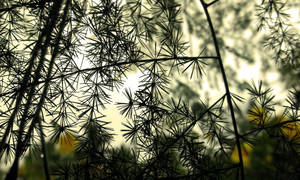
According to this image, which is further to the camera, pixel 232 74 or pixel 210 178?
pixel 232 74

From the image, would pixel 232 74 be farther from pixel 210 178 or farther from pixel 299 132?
pixel 210 178

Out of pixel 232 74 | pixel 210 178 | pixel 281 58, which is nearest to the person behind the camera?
pixel 210 178

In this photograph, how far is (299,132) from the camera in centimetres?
67

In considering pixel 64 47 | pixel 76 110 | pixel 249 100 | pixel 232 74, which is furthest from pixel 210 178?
pixel 232 74

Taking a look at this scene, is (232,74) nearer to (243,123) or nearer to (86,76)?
(243,123)

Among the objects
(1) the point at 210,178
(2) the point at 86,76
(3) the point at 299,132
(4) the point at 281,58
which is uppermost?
(4) the point at 281,58

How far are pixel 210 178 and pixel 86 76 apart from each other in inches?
14.0

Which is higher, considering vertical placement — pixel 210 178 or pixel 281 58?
pixel 281 58

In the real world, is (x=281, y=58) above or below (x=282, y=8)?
below

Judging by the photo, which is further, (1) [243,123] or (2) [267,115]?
(1) [243,123]

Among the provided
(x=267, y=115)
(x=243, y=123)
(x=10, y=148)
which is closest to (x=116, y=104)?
(x=10, y=148)

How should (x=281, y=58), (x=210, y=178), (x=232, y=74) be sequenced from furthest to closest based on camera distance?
(x=232, y=74) < (x=281, y=58) < (x=210, y=178)

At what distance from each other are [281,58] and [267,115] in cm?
28

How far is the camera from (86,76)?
0.64m
